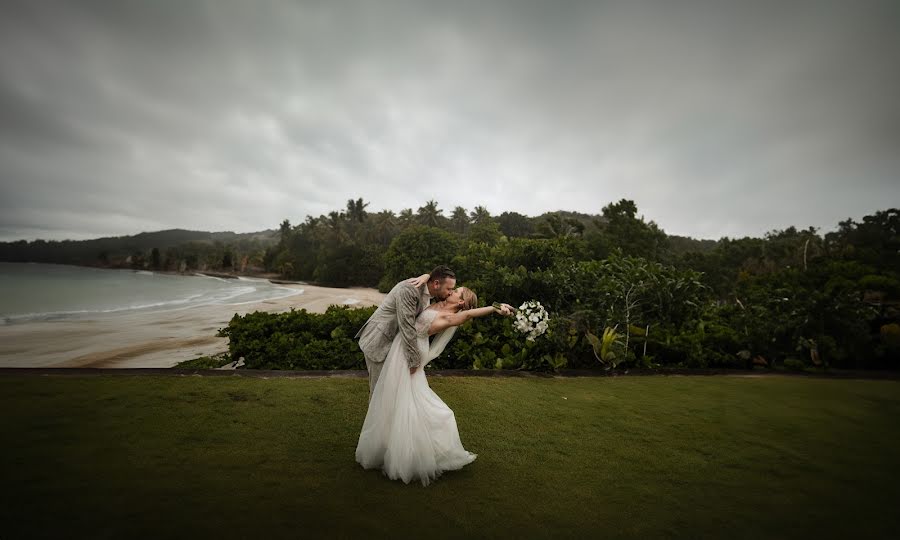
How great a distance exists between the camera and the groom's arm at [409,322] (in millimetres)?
3346

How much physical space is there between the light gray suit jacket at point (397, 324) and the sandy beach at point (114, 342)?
941cm

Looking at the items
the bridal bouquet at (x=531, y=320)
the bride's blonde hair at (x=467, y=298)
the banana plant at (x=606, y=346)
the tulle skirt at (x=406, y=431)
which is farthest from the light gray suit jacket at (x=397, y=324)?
the banana plant at (x=606, y=346)

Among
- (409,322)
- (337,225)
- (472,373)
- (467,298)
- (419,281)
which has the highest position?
(337,225)

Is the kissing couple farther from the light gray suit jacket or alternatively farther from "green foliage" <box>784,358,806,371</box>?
"green foliage" <box>784,358,806,371</box>

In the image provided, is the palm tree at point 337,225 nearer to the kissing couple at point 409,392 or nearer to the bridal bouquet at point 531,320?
the bridal bouquet at point 531,320

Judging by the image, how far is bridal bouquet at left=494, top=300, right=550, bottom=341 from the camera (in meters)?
6.25

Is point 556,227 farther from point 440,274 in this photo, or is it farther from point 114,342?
point 440,274

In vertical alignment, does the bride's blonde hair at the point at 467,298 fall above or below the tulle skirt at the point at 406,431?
above

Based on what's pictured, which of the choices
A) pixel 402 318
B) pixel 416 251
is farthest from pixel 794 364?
pixel 416 251

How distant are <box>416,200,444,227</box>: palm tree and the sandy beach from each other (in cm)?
5512

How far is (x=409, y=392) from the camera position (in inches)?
131

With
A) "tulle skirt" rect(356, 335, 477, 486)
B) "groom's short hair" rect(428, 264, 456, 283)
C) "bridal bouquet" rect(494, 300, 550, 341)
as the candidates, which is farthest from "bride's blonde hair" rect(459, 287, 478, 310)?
"bridal bouquet" rect(494, 300, 550, 341)

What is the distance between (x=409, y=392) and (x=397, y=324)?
2.01 ft

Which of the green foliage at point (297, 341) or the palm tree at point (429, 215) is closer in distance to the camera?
the green foliage at point (297, 341)
